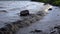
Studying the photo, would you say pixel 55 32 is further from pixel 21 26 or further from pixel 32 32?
pixel 21 26

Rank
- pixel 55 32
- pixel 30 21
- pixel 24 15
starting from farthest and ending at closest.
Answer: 1. pixel 24 15
2. pixel 30 21
3. pixel 55 32

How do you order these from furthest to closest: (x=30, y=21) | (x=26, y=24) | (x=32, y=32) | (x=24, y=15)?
(x=24, y=15) < (x=30, y=21) < (x=26, y=24) < (x=32, y=32)

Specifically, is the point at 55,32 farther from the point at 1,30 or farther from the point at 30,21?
the point at 30,21

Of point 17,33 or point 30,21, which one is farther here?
point 30,21

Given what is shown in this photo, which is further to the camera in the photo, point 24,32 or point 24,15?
point 24,15

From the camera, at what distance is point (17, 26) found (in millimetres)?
10859

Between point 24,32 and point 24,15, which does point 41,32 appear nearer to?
point 24,32

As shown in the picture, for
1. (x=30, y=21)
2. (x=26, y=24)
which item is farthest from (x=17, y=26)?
(x=30, y=21)

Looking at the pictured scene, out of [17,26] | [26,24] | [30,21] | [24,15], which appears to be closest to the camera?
[17,26]

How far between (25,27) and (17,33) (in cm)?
162

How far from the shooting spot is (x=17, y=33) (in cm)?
966

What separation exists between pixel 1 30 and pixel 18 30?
45.6 inches

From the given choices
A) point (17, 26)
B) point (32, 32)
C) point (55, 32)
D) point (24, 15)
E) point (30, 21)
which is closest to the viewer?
point (55, 32)

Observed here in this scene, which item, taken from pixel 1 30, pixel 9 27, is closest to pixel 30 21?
pixel 9 27
